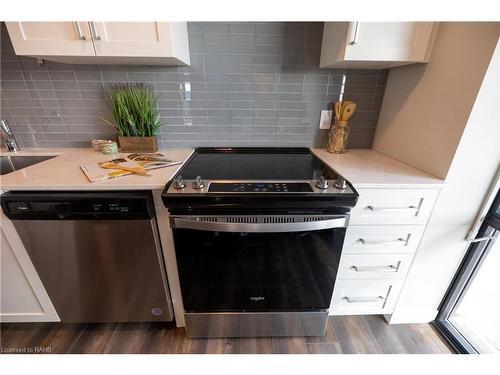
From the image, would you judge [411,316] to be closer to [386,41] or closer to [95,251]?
[386,41]

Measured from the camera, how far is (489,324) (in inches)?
46.4

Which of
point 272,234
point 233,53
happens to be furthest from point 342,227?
point 233,53

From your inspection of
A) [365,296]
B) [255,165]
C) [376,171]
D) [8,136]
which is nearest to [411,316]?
[365,296]

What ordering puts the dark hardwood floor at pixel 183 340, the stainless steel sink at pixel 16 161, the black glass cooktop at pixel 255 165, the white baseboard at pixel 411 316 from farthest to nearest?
the stainless steel sink at pixel 16 161 → the white baseboard at pixel 411 316 → the dark hardwood floor at pixel 183 340 → the black glass cooktop at pixel 255 165

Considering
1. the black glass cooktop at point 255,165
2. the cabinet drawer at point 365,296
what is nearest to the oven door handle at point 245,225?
the black glass cooktop at point 255,165

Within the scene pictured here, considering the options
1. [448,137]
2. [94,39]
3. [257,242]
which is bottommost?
[257,242]

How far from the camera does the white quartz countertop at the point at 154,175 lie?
2.82ft

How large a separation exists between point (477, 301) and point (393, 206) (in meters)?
0.92

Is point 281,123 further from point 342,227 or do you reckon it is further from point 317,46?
point 342,227

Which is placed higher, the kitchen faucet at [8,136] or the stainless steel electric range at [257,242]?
the kitchen faucet at [8,136]

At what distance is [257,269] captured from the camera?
96 centimetres

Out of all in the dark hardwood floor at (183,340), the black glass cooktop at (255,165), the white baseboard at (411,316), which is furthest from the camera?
the white baseboard at (411,316)

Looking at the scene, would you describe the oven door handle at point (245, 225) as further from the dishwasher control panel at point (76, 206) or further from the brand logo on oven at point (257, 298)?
the brand logo on oven at point (257, 298)

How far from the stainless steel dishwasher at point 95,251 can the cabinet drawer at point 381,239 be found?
94 centimetres
